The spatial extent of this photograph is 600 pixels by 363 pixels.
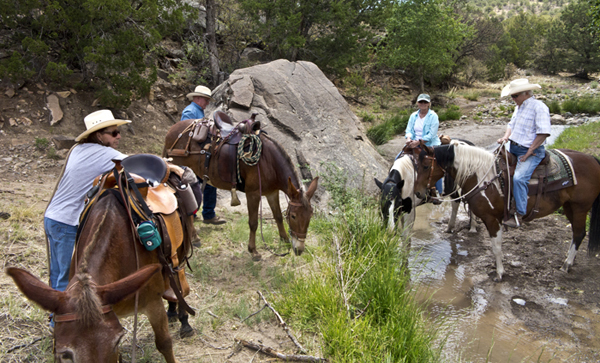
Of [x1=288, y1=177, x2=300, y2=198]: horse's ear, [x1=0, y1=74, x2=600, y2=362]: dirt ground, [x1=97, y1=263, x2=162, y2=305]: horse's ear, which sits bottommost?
[x1=0, y1=74, x2=600, y2=362]: dirt ground

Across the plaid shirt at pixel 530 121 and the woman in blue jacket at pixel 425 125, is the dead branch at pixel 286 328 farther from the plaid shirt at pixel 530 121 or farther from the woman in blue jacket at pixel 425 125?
the plaid shirt at pixel 530 121

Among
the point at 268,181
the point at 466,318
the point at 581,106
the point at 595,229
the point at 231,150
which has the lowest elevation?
the point at 466,318

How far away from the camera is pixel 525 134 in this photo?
4.96m

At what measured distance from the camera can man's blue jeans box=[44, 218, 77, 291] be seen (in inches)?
110

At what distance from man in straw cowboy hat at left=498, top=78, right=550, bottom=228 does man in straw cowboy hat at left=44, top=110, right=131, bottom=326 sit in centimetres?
485

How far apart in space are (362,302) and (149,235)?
7.51 feet

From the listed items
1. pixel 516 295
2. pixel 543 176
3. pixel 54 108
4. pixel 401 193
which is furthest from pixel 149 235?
pixel 54 108

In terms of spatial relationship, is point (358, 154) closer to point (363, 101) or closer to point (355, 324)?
point (355, 324)

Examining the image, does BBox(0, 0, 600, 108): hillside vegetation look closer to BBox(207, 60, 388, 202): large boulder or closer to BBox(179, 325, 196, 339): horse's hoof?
BBox(207, 60, 388, 202): large boulder

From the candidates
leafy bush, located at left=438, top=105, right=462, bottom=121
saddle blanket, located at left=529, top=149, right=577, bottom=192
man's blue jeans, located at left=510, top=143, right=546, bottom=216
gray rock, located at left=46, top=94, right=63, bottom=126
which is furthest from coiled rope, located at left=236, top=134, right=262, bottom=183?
leafy bush, located at left=438, top=105, right=462, bottom=121

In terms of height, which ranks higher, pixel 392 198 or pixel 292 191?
pixel 292 191

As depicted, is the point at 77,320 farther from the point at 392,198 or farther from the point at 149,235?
the point at 392,198

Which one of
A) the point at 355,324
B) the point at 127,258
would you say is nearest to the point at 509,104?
the point at 355,324

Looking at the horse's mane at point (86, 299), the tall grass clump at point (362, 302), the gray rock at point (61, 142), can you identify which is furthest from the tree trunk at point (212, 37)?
the horse's mane at point (86, 299)
